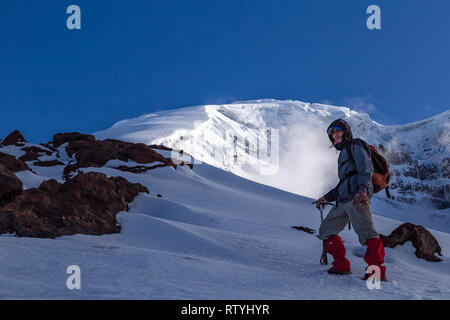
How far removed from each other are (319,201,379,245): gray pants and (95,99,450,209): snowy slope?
69600mm

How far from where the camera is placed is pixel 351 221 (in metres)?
3.77

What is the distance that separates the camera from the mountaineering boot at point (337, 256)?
3670 mm

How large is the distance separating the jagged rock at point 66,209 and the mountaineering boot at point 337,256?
409 cm

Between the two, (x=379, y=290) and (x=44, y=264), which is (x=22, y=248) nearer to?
(x=44, y=264)

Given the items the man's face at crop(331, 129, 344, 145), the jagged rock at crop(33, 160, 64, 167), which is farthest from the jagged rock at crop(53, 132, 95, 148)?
the man's face at crop(331, 129, 344, 145)

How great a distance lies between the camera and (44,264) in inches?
137

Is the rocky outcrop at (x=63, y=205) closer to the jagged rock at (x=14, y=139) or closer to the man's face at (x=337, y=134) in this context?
the man's face at (x=337, y=134)

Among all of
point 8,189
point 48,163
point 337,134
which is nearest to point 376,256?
point 337,134

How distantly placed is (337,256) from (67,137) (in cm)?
2285

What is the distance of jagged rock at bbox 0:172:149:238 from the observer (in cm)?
557
